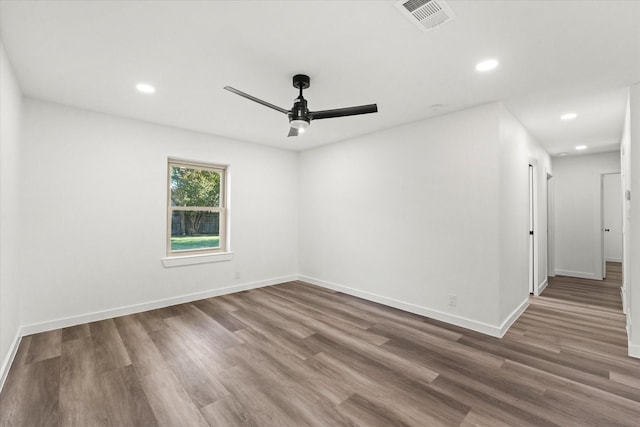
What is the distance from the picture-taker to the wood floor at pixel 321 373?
192 centimetres

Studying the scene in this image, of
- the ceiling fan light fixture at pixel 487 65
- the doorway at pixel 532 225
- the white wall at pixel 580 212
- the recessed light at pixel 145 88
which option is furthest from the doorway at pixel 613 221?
the recessed light at pixel 145 88

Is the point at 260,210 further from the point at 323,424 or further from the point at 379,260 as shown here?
the point at 323,424

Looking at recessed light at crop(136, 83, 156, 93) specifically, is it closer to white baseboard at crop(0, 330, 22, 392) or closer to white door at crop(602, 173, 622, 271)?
white baseboard at crop(0, 330, 22, 392)

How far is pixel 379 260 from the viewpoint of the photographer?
14.4 feet

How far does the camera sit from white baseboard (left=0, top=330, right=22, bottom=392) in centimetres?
227

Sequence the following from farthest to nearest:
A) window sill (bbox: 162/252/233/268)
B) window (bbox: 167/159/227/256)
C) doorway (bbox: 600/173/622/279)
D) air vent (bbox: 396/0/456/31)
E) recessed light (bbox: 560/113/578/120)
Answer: doorway (bbox: 600/173/622/279) → window (bbox: 167/159/227/256) → window sill (bbox: 162/252/233/268) → recessed light (bbox: 560/113/578/120) → air vent (bbox: 396/0/456/31)

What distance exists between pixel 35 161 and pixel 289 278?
4097mm

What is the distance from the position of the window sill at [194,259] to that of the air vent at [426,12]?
4.13 m

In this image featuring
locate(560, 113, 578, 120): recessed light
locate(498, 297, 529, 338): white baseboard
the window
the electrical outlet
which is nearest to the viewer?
locate(498, 297, 529, 338): white baseboard

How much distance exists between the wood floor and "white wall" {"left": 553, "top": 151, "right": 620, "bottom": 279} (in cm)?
280

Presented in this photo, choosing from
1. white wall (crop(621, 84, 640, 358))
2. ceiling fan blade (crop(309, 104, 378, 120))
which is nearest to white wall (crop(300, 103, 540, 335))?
white wall (crop(621, 84, 640, 358))

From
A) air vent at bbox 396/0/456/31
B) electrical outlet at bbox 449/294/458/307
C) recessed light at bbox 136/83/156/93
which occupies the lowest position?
electrical outlet at bbox 449/294/458/307

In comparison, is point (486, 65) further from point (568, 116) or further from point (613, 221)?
point (613, 221)

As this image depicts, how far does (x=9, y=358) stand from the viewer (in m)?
2.53
